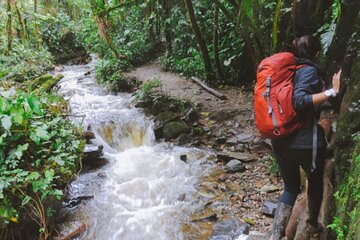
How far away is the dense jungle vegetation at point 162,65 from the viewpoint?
8.86 ft

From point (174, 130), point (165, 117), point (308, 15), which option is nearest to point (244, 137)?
point (174, 130)

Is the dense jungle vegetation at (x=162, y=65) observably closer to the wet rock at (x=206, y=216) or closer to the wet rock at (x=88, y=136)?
the wet rock at (x=88, y=136)

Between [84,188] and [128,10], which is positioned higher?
[128,10]

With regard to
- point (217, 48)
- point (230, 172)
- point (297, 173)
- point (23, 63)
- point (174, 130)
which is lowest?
point (230, 172)

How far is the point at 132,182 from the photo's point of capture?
249 inches

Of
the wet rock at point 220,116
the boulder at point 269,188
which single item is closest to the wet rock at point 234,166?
the boulder at point 269,188

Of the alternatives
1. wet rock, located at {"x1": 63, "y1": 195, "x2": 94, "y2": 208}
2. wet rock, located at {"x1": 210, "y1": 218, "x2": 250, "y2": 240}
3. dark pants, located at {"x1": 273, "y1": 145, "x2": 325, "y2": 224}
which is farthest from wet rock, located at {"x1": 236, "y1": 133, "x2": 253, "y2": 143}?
dark pants, located at {"x1": 273, "y1": 145, "x2": 325, "y2": 224}

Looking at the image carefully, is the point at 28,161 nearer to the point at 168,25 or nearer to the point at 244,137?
the point at 244,137

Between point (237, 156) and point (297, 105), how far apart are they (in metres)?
4.18

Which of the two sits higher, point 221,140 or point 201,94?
Result: point 201,94

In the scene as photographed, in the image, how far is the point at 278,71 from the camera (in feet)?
8.48

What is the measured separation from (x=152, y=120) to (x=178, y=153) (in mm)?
1739

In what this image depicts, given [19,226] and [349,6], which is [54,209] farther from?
[349,6]

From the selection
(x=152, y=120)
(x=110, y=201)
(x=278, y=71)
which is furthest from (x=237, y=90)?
(x=278, y=71)
